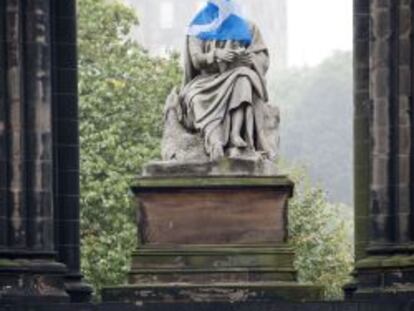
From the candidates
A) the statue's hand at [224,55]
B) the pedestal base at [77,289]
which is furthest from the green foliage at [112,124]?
the statue's hand at [224,55]

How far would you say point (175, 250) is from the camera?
57344 millimetres

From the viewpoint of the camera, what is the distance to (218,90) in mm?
58031

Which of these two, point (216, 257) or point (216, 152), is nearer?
point (216, 257)

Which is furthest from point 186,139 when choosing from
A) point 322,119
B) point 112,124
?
point 322,119

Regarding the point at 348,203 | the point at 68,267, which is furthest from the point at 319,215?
the point at 348,203

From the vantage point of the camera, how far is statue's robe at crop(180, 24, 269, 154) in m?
57.8

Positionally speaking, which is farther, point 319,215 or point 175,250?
point 319,215

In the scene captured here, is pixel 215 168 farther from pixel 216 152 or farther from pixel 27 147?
pixel 27 147

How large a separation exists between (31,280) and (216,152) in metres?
3.83

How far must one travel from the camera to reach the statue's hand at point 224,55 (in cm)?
5803

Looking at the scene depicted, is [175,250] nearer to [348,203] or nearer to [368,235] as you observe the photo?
[368,235]

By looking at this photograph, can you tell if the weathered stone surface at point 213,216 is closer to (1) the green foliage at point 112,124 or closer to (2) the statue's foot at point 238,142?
(2) the statue's foot at point 238,142

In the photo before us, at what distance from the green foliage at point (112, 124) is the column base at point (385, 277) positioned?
15065 millimetres

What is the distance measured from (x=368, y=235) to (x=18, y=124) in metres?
6.53
